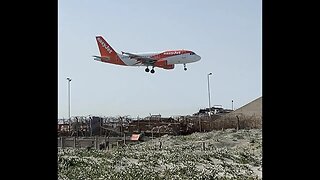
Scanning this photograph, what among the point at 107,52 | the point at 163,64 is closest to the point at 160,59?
the point at 163,64

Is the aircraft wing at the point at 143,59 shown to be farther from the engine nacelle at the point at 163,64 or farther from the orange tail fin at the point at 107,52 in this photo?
the orange tail fin at the point at 107,52

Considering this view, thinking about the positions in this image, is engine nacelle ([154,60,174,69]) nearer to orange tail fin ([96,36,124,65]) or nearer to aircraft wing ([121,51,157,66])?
aircraft wing ([121,51,157,66])

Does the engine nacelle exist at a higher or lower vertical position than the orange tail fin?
lower

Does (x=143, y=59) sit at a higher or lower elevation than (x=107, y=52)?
lower

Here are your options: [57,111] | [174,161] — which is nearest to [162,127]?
[174,161]

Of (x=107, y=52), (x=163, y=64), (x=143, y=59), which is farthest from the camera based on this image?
(x=107, y=52)

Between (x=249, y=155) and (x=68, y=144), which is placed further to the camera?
(x=68, y=144)

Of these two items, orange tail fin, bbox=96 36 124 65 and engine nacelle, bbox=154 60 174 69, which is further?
orange tail fin, bbox=96 36 124 65

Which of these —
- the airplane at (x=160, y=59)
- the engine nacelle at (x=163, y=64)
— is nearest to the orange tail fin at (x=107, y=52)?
the airplane at (x=160, y=59)

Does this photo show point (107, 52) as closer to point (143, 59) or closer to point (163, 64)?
point (143, 59)

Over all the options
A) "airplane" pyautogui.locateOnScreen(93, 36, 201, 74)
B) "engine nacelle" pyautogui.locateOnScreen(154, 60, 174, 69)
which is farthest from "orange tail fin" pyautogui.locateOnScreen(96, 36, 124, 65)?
"engine nacelle" pyautogui.locateOnScreen(154, 60, 174, 69)

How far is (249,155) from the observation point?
14000 millimetres
